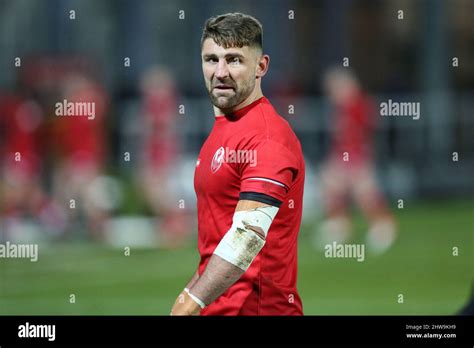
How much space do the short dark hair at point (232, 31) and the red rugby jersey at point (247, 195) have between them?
0.29 meters

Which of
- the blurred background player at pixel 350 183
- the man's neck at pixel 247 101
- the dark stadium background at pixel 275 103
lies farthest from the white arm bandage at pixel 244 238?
the blurred background player at pixel 350 183

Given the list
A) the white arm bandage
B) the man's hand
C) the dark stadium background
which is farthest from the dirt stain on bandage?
the dark stadium background

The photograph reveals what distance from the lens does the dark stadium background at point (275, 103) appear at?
13797 mm

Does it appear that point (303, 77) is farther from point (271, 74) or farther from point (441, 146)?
point (441, 146)

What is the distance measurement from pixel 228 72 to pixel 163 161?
987 cm

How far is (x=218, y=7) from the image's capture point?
16734 mm

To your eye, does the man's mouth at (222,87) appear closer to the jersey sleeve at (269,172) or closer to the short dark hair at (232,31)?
the short dark hair at (232,31)

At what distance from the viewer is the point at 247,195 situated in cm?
486

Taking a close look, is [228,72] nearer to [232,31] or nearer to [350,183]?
[232,31]

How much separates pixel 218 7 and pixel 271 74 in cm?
163

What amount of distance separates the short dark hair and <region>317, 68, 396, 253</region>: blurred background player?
30.3ft

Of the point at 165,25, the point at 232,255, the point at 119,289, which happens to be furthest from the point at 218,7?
the point at 232,255

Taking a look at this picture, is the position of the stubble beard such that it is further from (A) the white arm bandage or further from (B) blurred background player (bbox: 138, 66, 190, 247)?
(B) blurred background player (bbox: 138, 66, 190, 247)

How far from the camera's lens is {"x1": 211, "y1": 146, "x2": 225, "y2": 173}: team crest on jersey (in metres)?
4.98
